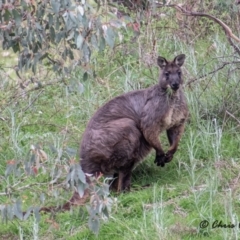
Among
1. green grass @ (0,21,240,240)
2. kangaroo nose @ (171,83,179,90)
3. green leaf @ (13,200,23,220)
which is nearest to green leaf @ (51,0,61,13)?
green grass @ (0,21,240,240)

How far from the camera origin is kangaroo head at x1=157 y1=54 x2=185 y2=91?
22.3 ft

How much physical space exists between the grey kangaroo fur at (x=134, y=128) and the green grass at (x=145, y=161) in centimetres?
19

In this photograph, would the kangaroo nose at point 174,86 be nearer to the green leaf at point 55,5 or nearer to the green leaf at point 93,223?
the green leaf at point 93,223

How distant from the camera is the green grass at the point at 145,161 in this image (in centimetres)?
538

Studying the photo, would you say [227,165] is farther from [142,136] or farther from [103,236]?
[103,236]

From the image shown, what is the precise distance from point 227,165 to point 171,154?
631mm

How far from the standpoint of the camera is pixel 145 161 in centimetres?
707

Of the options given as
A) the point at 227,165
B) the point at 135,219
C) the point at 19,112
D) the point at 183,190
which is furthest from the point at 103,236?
the point at 19,112

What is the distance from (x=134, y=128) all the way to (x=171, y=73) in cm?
68

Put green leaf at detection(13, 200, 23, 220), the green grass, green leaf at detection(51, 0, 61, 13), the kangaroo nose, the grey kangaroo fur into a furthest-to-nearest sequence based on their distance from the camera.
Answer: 1. the kangaroo nose
2. the grey kangaroo fur
3. the green grass
4. green leaf at detection(13, 200, 23, 220)
5. green leaf at detection(51, 0, 61, 13)

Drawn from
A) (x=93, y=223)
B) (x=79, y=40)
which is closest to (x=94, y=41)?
(x=79, y=40)

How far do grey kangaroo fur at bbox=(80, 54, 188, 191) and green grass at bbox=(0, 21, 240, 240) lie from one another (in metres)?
0.19

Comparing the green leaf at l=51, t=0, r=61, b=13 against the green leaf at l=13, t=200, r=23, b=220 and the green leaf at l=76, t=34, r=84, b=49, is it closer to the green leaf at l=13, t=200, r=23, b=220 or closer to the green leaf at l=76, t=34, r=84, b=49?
the green leaf at l=76, t=34, r=84, b=49

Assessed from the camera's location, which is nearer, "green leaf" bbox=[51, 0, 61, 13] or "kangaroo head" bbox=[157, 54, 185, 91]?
"green leaf" bbox=[51, 0, 61, 13]
